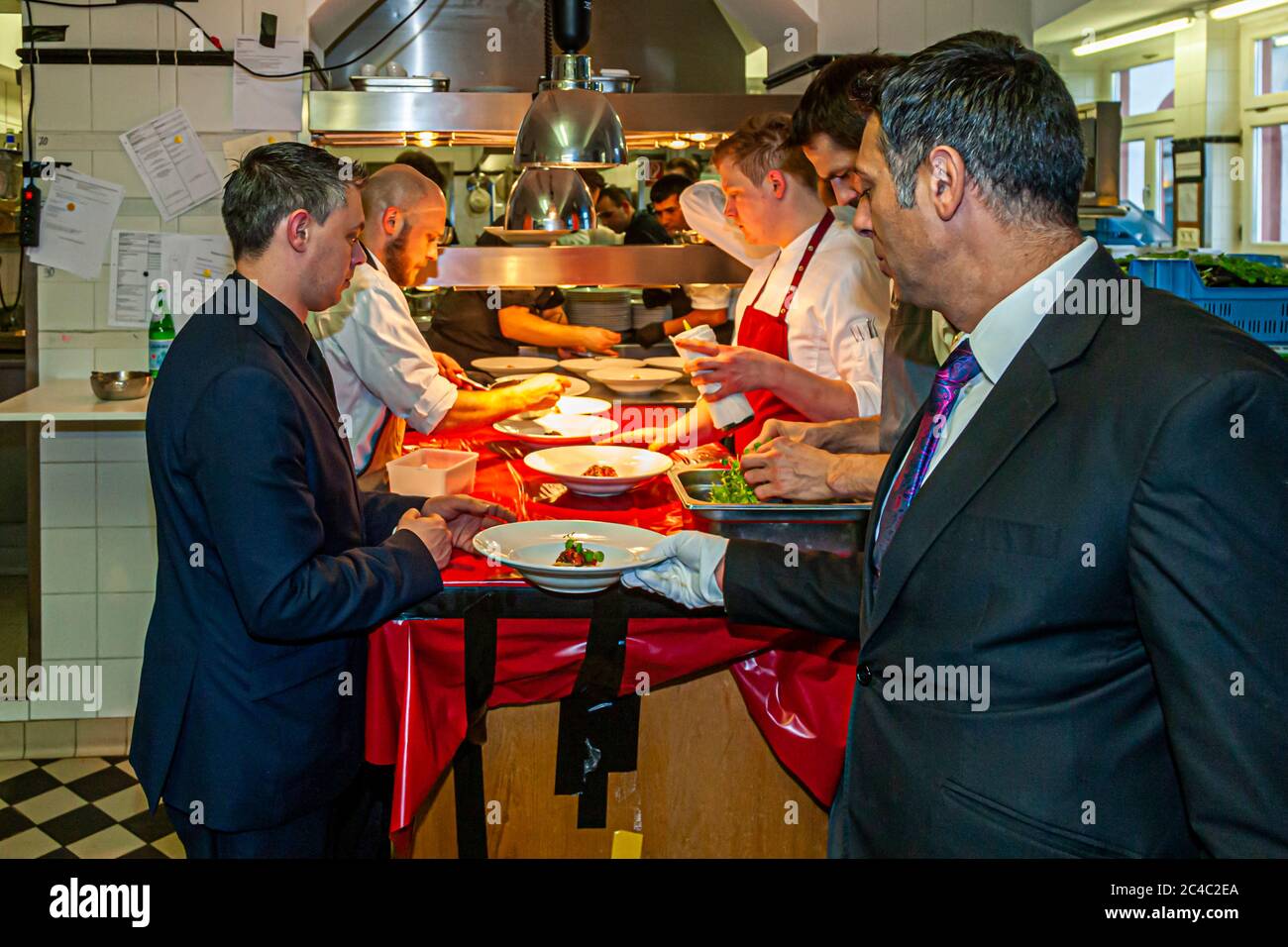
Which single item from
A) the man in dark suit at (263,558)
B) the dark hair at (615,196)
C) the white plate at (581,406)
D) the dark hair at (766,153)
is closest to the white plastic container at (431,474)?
the man in dark suit at (263,558)

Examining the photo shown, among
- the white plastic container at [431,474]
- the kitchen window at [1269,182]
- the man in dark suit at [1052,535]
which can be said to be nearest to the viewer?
the man in dark suit at [1052,535]

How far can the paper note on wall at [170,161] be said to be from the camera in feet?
14.8

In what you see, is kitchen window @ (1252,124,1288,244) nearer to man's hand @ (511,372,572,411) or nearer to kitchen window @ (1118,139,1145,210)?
kitchen window @ (1118,139,1145,210)

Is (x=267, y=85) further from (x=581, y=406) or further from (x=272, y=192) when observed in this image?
(x=272, y=192)

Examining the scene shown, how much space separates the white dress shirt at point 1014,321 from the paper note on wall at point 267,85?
3.67m

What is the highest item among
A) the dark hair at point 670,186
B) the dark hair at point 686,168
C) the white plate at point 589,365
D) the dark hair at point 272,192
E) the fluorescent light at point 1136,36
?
the fluorescent light at point 1136,36

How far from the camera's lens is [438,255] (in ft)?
15.3

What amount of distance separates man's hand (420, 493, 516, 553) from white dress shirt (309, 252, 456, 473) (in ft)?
3.27

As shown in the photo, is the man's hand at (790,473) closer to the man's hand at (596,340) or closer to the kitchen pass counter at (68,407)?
the kitchen pass counter at (68,407)

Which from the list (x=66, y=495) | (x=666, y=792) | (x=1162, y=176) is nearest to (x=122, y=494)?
(x=66, y=495)

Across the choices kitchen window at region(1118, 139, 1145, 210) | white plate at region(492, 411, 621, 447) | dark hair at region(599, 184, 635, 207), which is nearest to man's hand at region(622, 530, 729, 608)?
white plate at region(492, 411, 621, 447)

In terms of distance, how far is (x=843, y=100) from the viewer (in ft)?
9.16

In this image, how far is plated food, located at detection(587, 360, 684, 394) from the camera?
449 centimetres

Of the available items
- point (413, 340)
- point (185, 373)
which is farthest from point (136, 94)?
point (185, 373)
